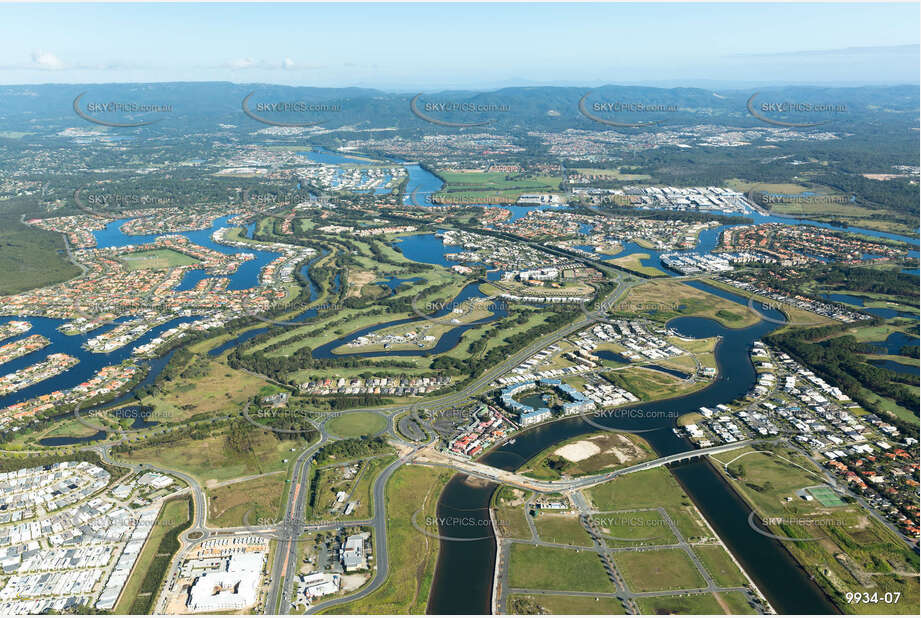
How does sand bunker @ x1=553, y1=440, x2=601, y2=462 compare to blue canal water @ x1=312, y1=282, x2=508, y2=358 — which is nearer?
sand bunker @ x1=553, y1=440, x2=601, y2=462

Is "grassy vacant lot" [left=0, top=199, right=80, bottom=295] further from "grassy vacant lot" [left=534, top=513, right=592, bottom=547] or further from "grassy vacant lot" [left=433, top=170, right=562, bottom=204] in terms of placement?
"grassy vacant lot" [left=534, top=513, right=592, bottom=547]

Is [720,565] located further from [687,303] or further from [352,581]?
[687,303]

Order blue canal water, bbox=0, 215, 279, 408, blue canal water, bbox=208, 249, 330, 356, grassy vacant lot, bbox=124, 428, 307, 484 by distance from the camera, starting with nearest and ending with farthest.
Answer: grassy vacant lot, bbox=124, 428, 307, 484 < blue canal water, bbox=0, 215, 279, 408 < blue canal water, bbox=208, 249, 330, 356

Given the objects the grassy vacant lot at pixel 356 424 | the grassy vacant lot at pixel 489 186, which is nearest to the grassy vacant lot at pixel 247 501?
the grassy vacant lot at pixel 356 424

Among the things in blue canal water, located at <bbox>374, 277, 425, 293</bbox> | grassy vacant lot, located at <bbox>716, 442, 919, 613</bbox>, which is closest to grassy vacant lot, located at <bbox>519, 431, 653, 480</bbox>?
grassy vacant lot, located at <bbox>716, 442, 919, 613</bbox>

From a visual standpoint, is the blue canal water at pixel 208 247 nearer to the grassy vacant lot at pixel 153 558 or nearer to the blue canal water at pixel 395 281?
the blue canal water at pixel 395 281
